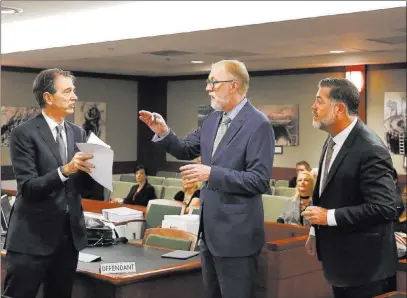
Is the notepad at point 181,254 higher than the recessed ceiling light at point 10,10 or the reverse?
the reverse

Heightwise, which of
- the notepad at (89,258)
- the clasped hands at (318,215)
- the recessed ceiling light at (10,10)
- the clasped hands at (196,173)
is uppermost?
the recessed ceiling light at (10,10)

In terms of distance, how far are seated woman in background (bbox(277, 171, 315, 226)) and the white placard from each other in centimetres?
→ 246

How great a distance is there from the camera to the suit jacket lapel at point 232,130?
268 cm

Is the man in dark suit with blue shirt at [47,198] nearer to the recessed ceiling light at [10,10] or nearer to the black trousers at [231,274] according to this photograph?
the black trousers at [231,274]

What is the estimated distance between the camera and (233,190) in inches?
102

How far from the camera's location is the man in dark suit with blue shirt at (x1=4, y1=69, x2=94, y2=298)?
2771mm

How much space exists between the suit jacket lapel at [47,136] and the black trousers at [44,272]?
30 cm

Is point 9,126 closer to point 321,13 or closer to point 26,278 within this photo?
point 321,13

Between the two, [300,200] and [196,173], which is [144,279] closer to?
[196,173]

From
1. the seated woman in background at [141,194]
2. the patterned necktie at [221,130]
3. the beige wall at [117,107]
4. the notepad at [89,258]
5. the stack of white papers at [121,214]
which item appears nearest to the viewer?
the patterned necktie at [221,130]

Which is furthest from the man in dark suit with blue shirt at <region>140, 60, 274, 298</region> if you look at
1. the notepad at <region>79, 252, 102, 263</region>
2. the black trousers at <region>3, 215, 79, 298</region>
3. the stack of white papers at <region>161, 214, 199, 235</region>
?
the stack of white papers at <region>161, 214, 199, 235</region>

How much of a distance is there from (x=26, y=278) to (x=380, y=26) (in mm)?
4164

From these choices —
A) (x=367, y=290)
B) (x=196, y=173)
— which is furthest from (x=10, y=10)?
(x=367, y=290)

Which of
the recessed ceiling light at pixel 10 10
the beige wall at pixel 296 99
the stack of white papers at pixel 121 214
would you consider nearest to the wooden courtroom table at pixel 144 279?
the stack of white papers at pixel 121 214
